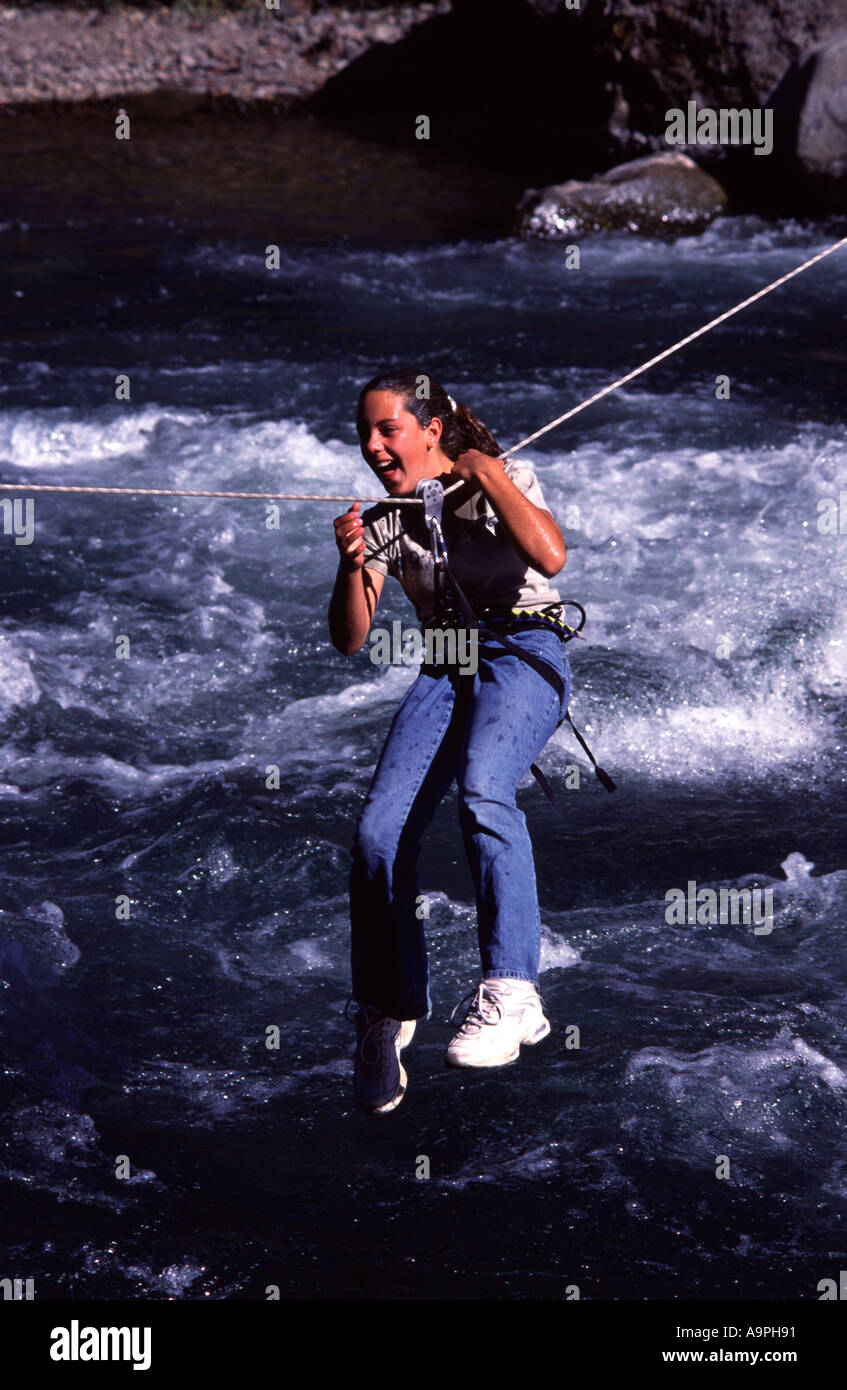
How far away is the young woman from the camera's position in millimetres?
3518

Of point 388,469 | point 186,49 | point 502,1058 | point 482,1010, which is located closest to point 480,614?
point 388,469

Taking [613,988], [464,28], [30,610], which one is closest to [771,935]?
[613,988]

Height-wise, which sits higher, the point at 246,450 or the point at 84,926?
the point at 246,450

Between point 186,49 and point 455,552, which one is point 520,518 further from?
point 186,49

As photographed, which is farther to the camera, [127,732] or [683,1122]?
[127,732]

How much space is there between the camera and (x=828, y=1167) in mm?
3885

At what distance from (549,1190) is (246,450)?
5.47 m

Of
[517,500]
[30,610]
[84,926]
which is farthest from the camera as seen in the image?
[30,610]

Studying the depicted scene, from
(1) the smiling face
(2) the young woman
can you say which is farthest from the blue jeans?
(1) the smiling face

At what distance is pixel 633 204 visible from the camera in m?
12.8

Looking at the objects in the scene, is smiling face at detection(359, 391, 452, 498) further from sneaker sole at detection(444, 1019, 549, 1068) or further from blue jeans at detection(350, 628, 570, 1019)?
sneaker sole at detection(444, 1019, 549, 1068)

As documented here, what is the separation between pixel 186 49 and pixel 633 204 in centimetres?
909

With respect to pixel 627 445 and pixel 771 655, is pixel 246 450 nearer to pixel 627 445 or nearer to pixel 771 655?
pixel 627 445

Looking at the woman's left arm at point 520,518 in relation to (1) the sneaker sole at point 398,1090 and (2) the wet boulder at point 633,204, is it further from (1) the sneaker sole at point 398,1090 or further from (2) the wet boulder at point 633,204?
(2) the wet boulder at point 633,204
